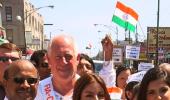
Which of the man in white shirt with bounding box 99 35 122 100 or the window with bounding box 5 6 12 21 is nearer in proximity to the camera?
the man in white shirt with bounding box 99 35 122 100

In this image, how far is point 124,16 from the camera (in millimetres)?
19156

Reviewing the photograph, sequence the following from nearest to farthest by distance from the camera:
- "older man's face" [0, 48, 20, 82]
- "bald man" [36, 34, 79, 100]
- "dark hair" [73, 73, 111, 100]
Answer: "dark hair" [73, 73, 111, 100]
"bald man" [36, 34, 79, 100]
"older man's face" [0, 48, 20, 82]

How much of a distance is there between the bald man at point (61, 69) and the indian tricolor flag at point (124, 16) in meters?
13.7

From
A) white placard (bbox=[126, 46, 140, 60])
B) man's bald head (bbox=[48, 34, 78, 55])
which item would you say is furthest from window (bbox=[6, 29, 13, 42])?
man's bald head (bbox=[48, 34, 78, 55])

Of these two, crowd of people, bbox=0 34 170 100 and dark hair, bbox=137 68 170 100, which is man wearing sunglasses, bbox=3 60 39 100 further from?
dark hair, bbox=137 68 170 100

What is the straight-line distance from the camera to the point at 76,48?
4.64m

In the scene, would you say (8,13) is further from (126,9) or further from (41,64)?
(41,64)

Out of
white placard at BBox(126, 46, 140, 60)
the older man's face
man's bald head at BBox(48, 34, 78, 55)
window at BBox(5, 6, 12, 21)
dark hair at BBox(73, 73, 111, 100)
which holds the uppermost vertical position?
window at BBox(5, 6, 12, 21)

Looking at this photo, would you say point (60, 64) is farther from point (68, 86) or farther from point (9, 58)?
point (9, 58)

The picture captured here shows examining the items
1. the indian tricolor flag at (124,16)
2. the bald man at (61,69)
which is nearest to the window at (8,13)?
the indian tricolor flag at (124,16)

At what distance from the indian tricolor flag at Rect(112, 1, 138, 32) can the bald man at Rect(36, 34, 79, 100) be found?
540 inches

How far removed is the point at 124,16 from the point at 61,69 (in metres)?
14.9

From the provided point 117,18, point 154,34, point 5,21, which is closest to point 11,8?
point 5,21

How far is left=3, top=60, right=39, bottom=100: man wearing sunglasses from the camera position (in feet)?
12.2
